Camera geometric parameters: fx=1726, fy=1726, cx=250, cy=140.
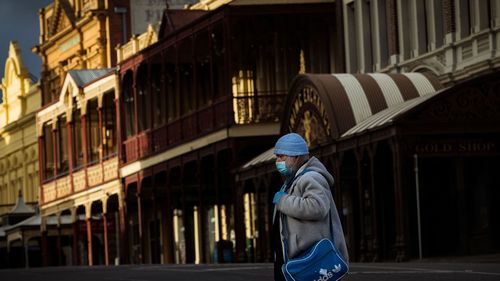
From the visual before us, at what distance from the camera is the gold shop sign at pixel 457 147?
30.5 meters

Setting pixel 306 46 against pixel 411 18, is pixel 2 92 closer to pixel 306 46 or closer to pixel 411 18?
pixel 306 46

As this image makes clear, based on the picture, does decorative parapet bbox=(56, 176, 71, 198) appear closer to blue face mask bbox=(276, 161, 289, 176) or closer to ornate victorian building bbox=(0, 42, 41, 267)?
ornate victorian building bbox=(0, 42, 41, 267)

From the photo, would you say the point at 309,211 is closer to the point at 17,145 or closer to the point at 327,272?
the point at 327,272

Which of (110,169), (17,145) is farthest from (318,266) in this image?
(17,145)

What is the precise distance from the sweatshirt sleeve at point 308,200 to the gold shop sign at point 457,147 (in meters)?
19.9

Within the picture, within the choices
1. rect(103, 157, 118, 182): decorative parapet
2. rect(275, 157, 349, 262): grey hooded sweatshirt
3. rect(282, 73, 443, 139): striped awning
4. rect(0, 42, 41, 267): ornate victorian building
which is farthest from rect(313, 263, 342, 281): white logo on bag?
rect(0, 42, 41, 267): ornate victorian building

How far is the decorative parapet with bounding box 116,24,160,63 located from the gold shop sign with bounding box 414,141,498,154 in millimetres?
26020

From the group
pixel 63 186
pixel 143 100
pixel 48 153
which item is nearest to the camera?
pixel 143 100

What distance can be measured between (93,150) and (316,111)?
2995cm

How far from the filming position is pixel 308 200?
1061 centimetres

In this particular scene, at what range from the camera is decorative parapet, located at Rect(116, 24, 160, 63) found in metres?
57.2

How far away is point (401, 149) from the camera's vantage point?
30.3 metres

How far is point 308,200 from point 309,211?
0.08 metres

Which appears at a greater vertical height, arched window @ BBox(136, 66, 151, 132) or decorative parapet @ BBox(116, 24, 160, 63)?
decorative parapet @ BBox(116, 24, 160, 63)
